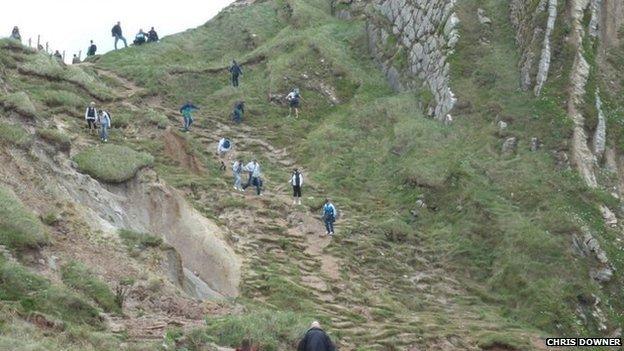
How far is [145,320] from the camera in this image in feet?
62.4

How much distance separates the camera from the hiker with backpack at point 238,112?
Result: 45562 mm

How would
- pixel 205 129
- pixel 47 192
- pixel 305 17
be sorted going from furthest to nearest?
1. pixel 305 17
2. pixel 205 129
3. pixel 47 192

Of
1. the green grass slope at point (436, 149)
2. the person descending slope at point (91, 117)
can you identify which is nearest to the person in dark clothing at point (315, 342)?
the green grass slope at point (436, 149)

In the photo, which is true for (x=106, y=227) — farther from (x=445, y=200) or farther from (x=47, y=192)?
(x=445, y=200)

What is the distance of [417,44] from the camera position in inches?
1874

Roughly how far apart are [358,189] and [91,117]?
11.3 meters

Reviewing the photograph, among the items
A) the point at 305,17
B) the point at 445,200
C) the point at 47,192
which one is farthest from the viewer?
the point at 305,17

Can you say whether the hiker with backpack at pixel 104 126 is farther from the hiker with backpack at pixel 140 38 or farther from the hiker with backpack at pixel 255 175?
the hiker with backpack at pixel 140 38

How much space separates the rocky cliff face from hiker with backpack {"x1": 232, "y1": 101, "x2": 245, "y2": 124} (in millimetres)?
8309

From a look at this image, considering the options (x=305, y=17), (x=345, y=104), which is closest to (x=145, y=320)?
(x=345, y=104)

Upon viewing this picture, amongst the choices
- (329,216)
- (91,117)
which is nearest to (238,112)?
(91,117)

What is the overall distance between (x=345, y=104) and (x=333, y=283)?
19.7m

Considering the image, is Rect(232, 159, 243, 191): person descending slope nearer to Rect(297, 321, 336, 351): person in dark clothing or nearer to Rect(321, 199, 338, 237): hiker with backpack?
Rect(321, 199, 338, 237): hiker with backpack

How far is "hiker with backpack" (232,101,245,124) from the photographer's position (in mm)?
→ 45562
